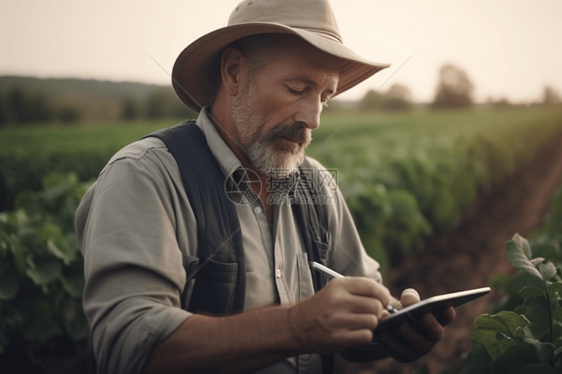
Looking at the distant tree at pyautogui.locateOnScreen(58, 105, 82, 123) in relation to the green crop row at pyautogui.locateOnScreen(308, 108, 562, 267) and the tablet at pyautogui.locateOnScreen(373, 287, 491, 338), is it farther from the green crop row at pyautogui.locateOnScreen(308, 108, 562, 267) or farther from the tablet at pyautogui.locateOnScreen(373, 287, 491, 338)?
the tablet at pyautogui.locateOnScreen(373, 287, 491, 338)

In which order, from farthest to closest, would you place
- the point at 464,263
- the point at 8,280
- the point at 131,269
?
the point at 464,263 → the point at 8,280 → the point at 131,269

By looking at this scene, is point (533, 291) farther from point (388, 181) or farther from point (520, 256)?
point (388, 181)

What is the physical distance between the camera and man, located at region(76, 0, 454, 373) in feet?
4.20

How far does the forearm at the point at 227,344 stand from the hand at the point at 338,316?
0.04 m

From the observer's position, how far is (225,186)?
176 centimetres

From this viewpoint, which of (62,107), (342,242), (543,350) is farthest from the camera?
(62,107)

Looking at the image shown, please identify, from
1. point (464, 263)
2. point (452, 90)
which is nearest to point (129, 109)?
point (464, 263)

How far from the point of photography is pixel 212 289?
1586mm

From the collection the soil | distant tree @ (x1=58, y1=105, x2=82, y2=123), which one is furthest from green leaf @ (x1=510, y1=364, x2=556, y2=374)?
distant tree @ (x1=58, y1=105, x2=82, y2=123)

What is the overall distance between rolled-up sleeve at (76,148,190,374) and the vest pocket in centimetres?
9

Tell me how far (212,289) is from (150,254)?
0.30m

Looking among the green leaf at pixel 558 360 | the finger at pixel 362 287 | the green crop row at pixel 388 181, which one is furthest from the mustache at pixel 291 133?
the green crop row at pixel 388 181

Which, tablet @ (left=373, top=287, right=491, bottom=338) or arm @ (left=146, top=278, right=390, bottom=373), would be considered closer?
arm @ (left=146, top=278, right=390, bottom=373)

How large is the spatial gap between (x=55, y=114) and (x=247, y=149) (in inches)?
836
